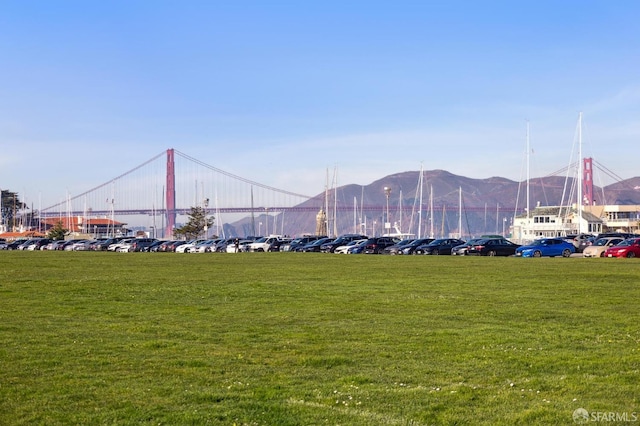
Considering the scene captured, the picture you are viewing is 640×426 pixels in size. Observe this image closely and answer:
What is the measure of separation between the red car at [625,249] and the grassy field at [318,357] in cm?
3464

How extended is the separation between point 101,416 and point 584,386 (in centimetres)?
621

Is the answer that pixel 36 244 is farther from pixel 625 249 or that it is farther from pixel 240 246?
pixel 625 249

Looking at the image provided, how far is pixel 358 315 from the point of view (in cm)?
1948

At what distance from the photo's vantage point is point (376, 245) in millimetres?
79125

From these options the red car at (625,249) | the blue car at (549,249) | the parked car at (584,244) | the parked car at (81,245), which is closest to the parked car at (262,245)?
the parked car at (81,245)

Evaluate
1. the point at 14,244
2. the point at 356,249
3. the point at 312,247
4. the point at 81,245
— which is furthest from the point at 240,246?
the point at 14,244

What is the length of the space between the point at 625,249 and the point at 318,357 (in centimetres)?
5018

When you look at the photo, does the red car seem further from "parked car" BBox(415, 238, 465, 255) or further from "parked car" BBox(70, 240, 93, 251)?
"parked car" BBox(70, 240, 93, 251)

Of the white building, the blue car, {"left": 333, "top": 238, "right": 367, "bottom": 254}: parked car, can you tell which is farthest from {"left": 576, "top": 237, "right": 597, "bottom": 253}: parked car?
the white building

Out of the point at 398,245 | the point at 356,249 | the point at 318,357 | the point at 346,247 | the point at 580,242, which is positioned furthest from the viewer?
the point at 346,247

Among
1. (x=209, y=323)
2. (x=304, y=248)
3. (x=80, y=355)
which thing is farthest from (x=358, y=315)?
(x=304, y=248)

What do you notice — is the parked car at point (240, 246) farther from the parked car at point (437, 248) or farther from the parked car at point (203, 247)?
the parked car at point (437, 248)

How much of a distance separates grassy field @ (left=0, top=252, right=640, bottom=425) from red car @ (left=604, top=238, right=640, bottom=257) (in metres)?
34.6

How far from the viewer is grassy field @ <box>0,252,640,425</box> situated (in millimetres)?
9812
